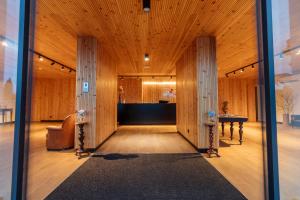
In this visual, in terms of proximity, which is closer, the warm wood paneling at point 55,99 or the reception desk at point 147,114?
the reception desk at point 147,114

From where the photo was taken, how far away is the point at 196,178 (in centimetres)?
286

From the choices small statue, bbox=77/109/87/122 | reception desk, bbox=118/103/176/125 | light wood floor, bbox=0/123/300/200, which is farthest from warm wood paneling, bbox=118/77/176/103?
small statue, bbox=77/109/87/122

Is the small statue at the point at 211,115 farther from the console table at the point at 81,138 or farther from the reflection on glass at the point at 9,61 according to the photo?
the reflection on glass at the point at 9,61

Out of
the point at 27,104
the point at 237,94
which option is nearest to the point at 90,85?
the point at 27,104

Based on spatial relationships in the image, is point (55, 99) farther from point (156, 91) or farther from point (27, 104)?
point (27, 104)

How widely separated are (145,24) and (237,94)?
9.74 m

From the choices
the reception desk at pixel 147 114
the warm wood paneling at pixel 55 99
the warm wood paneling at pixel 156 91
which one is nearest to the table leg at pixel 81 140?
the reception desk at pixel 147 114

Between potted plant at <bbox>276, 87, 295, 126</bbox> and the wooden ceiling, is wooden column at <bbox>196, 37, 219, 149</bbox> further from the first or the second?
potted plant at <bbox>276, 87, 295, 126</bbox>

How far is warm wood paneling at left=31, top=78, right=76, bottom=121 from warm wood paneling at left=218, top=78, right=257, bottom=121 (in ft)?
32.6

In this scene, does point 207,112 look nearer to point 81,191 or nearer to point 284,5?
point 284,5

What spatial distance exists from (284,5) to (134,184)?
114 inches

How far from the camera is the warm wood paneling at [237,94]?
1159cm

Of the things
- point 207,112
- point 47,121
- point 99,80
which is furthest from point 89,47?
point 47,121

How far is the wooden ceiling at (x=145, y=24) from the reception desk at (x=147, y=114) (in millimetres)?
4290
